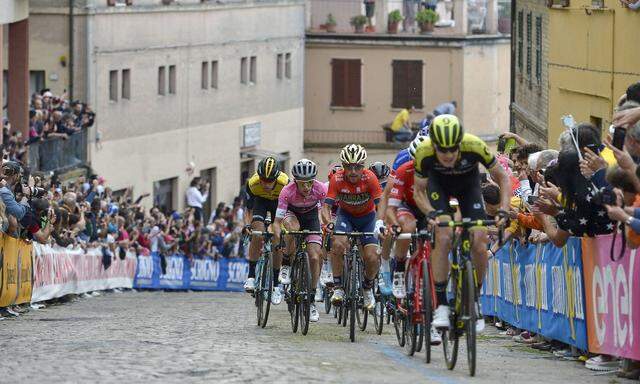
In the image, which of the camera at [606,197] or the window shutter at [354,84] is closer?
the camera at [606,197]

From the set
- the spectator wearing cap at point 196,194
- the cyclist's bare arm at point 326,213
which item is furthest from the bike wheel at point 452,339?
the spectator wearing cap at point 196,194

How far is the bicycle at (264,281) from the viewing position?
2100 centimetres

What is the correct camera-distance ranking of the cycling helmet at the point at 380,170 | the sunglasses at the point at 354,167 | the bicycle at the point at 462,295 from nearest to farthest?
the bicycle at the point at 462,295, the sunglasses at the point at 354,167, the cycling helmet at the point at 380,170

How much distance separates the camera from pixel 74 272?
3272 cm

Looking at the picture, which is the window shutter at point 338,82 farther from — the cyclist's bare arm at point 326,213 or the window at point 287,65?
the cyclist's bare arm at point 326,213

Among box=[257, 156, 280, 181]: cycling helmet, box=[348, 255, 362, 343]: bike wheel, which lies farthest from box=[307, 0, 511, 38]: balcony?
box=[348, 255, 362, 343]: bike wheel

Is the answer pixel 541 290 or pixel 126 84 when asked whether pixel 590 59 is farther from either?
pixel 126 84

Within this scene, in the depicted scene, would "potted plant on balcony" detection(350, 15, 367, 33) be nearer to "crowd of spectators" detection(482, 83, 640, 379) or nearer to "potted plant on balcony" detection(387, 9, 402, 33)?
"potted plant on balcony" detection(387, 9, 402, 33)

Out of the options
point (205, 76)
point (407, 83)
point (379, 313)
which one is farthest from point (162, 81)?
point (379, 313)

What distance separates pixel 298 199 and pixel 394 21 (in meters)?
52.3

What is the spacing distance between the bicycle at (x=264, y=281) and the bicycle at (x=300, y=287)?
0.76 m

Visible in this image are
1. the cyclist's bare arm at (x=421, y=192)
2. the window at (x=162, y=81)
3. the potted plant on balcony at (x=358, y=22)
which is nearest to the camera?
the cyclist's bare arm at (x=421, y=192)

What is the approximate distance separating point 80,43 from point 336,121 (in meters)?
22.5

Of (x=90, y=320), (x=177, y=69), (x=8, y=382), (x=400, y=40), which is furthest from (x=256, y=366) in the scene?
(x=400, y=40)
